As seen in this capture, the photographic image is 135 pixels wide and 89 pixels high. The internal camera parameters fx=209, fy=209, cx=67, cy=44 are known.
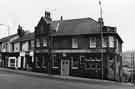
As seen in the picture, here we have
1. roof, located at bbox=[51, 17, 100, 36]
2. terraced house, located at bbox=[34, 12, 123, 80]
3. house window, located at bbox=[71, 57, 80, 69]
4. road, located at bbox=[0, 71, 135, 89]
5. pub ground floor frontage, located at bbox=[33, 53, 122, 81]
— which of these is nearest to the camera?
road, located at bbox=[0, 71, 135, 89]

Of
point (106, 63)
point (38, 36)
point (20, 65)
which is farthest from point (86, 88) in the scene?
point (20, 65)

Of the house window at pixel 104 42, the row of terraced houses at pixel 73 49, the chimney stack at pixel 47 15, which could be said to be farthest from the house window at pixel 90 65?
the chimney stack at pixel 47 15

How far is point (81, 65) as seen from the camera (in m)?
33.5

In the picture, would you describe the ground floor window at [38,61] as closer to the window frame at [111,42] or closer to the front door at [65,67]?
the front door at [65,67]

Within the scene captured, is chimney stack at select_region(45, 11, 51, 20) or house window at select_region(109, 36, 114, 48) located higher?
chimney stack at select_region(45, 11, 51, 20)

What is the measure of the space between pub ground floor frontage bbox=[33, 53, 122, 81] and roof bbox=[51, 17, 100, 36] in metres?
3.78

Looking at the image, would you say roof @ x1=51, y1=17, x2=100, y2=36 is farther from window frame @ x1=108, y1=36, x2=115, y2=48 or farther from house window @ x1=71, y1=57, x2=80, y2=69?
house window @ x1=71, y1=57, x2=80, y2=69

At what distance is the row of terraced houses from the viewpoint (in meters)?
31.9

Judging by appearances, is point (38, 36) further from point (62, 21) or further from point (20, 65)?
point (20, 65)

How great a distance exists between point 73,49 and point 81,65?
9.95 ft

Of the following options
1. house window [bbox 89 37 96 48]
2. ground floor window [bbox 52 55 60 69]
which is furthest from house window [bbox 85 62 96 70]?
ground floor window [bbox 52 55 60 69]

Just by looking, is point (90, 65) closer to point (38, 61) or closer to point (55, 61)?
point (55, 61)

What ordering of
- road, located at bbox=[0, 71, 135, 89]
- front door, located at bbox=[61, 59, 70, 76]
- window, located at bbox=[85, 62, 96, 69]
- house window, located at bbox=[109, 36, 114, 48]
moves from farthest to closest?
front door, located at bbox=[61, 59, 70, 76] < window, located at bbox=[85, 62, 96, 69] < house window, located at bbox=[109, 36, 114, 48] < road, located at bbox=[0, 71, 135, 89]

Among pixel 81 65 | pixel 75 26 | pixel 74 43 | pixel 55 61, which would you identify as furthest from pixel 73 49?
pixel 75 26
